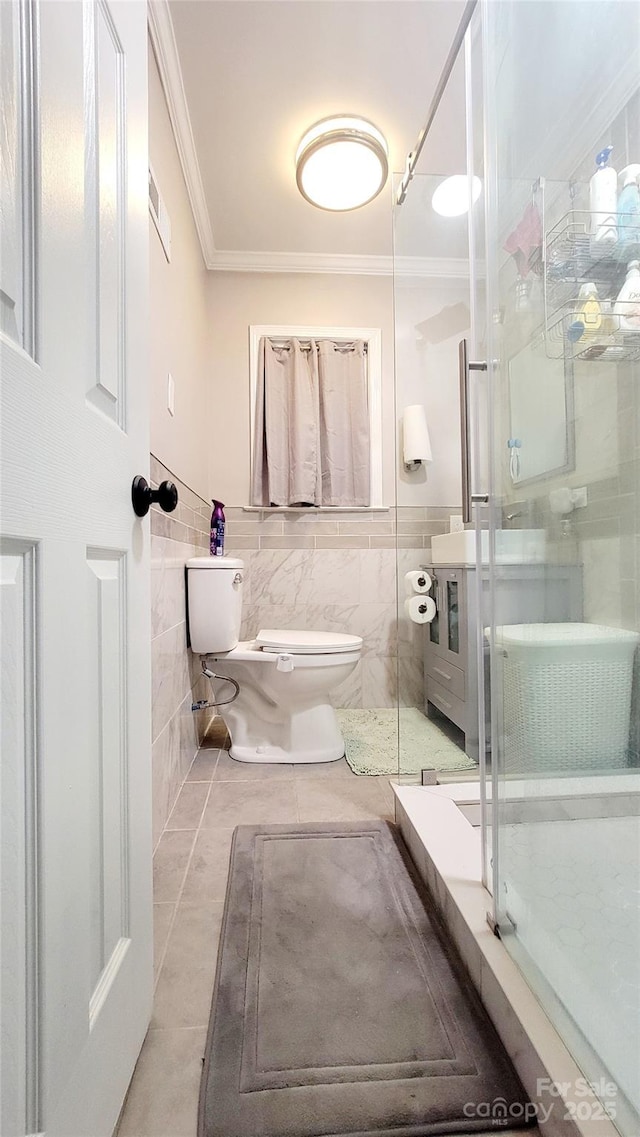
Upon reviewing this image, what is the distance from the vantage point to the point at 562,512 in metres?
0.79

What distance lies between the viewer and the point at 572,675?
2.58 feet

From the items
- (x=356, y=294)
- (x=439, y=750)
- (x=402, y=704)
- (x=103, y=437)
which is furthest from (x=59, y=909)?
(x=356, y=294)

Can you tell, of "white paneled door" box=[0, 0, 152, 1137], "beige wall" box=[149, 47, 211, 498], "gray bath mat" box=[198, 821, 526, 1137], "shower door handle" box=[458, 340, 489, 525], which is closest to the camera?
"white paneled door" box=[0, 0, 152, 1137]

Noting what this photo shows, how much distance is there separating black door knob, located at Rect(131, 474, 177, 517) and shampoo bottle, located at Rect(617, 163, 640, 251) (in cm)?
91

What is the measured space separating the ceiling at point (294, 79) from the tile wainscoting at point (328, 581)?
1306 millimetres

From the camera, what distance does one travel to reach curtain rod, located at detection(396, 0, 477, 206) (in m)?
1.17

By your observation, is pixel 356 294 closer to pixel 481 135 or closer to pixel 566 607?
Result: pixel 481 135

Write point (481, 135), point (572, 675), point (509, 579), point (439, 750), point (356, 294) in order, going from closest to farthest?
point (572, 675) < point (509, 579) < point (481, 135) < point (439, 750) < point (356, 294)

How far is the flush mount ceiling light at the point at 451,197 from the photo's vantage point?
4.75ft

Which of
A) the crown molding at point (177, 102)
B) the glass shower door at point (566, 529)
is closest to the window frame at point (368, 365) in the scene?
the crown molding at point (177, 102)

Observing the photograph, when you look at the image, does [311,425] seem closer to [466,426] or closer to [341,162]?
[341,162]

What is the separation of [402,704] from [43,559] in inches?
58.8

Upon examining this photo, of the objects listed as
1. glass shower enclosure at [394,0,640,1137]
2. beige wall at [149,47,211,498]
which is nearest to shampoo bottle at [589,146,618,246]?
glass shower enclosure at [394,0,640,1137]

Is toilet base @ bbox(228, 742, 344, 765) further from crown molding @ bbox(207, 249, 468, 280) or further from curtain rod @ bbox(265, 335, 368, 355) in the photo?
crown molding @ bbox(207, 249, 468, 280)
